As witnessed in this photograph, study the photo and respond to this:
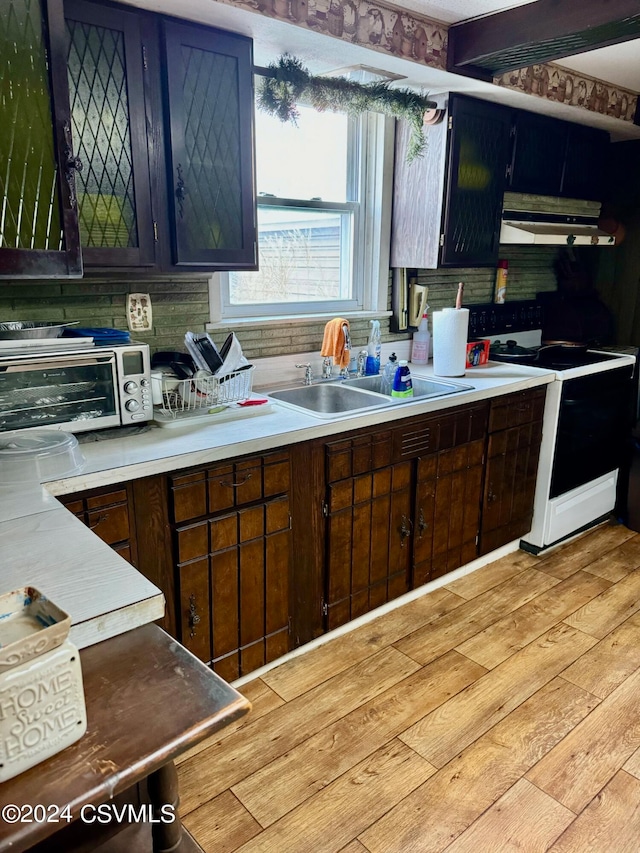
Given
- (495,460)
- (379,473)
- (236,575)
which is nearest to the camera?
(236,575)

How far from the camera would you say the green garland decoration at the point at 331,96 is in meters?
2.29

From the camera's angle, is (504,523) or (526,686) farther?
(504,523)

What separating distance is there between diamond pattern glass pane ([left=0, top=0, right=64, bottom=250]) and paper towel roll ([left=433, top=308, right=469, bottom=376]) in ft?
5.81

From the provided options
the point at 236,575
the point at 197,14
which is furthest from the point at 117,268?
the point at 236,575

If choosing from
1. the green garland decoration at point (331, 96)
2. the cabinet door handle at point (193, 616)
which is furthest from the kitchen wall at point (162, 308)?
the cabinet door handle at point (193, 616)

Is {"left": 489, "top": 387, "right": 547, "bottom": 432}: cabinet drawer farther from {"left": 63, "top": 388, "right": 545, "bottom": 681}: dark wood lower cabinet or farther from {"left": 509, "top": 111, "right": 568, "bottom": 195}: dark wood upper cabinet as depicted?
{"left": 509, "top": 111, "right": 568, "bottom": 195}: dark wood upper cabinet

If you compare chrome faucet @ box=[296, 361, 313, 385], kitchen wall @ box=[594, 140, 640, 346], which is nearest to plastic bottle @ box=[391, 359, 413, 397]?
chrome faucet @ box=[296, 361, 313, 385]

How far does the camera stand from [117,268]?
1.93 metres

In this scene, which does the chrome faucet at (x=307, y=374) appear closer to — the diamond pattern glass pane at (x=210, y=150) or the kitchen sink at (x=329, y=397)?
the kitchen sink at (x=329, y=397)

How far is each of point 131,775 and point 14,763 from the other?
14 cm

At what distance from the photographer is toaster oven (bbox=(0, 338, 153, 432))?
170 cm

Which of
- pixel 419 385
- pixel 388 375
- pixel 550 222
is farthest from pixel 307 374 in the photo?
pixel 550 222

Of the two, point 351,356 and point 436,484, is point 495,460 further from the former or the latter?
point 351,356

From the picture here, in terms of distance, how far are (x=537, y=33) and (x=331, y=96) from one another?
30.6 inches
